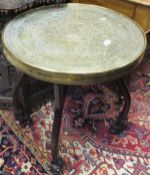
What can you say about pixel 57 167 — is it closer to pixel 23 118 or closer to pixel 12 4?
pixel 23 118

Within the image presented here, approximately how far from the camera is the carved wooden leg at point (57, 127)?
0.77 m

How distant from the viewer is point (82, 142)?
96cm

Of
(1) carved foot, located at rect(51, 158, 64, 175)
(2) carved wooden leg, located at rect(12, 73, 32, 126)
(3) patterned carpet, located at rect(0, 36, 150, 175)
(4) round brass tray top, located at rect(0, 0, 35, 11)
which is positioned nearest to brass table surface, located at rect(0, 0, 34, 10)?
(4) round brass tray top, located at rect(0, 0, 35, 11)

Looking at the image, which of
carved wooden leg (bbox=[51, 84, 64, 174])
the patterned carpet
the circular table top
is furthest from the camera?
the patterned carpet

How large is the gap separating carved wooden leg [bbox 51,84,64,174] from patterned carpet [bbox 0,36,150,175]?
1.2 inches

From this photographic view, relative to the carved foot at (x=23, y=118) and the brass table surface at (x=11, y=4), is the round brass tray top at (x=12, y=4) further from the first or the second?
the carved foot at (x=23, y=118)

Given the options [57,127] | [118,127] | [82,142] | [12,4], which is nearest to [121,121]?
[118,127]

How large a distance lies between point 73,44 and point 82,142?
391 mm

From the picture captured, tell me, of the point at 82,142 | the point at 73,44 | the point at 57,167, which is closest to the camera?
the point at 73,44

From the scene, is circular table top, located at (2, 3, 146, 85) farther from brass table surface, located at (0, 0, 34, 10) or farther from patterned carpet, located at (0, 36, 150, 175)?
patterned carpet, located at (0, 36, 150, 175)

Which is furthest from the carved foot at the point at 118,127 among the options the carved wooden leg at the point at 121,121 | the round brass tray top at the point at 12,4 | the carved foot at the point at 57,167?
the round brass tray top at the point at 12,4

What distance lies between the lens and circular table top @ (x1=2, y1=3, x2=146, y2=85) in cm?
65

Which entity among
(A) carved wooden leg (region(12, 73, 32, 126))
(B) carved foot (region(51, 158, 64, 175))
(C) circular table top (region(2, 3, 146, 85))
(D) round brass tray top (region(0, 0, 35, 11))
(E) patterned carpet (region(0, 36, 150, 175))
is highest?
(D) round brass tray top (region(0, 0, 35, 11))

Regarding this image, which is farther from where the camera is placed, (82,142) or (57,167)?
(82,142)
